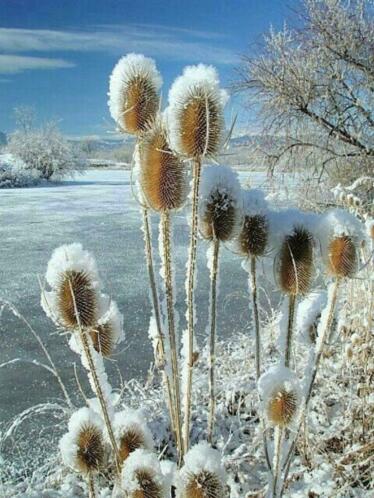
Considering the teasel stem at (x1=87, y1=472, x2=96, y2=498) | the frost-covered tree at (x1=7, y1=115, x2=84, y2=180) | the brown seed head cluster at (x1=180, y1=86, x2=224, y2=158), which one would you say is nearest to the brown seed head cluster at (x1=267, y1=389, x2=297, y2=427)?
→ the teasel stem at (x1=87, y1=472, x2=96, y2=498)

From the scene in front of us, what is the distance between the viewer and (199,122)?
1.16 metres

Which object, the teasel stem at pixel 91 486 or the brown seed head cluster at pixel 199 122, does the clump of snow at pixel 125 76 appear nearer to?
the brown seed head cluster at pixel 199 122

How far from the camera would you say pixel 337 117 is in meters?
11.6

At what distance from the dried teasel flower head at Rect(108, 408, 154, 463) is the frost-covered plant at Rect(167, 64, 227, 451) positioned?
12.7 inches

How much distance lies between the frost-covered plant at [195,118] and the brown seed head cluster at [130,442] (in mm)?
338

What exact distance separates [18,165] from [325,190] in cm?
2103

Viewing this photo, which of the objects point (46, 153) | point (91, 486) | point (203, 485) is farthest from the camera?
point (46, 153)

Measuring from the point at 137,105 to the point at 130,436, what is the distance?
2.20 ft

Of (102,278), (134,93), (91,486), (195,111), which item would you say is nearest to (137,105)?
(134,93)

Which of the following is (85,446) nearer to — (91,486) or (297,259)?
(91,486)

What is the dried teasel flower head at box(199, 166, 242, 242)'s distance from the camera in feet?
3.95

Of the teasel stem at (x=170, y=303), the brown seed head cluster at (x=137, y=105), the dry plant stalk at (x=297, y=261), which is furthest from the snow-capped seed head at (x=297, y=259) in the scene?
the brown seed head cluster at (x=137, y=105)

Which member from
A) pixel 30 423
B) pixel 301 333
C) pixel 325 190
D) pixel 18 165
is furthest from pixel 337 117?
pixel 18 165

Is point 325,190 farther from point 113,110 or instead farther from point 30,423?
point 113,110
